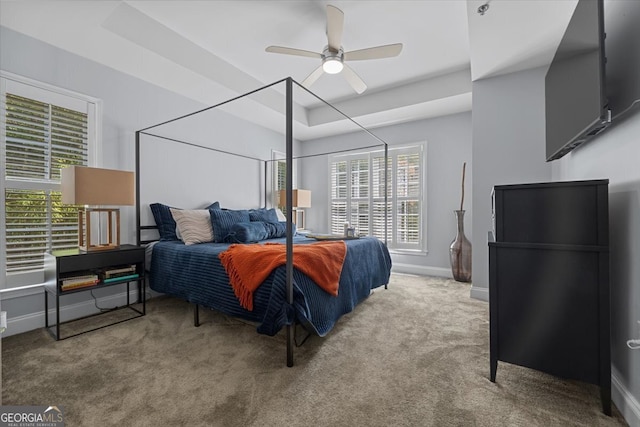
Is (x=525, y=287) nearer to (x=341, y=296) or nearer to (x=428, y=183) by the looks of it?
(x=341, y=296)

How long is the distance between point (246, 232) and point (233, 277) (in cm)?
114

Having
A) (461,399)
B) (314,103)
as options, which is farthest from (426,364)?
(314,103)

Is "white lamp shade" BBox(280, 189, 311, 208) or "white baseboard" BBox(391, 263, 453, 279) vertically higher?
"white lamp shade" BBox(280, 189, 311, 208)

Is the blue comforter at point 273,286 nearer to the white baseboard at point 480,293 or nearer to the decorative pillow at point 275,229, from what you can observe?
the white baseboard at point 480,293

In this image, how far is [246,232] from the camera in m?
3.18

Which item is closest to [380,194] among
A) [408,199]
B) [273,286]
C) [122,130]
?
[408,199]

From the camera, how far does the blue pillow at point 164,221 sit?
10.3ft

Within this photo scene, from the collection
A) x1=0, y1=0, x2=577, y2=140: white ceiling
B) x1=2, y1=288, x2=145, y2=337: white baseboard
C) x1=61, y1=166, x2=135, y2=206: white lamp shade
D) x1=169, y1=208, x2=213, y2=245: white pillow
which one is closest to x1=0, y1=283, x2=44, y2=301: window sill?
x1=2, y1=288, x2=145, y2=337: white baseboard

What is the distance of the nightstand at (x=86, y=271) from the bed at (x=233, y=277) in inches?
9.5

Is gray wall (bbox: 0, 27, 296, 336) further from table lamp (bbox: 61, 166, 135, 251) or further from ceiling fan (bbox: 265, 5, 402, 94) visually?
ceiling fan (bbox: 265, 5, 402, 94)

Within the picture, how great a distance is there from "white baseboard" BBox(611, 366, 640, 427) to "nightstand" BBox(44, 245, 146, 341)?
335 cm

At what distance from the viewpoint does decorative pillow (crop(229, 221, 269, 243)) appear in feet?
10.3

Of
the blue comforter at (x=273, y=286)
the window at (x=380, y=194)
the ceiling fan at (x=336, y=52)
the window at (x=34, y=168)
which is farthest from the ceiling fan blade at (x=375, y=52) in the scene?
the window at (x=34, y=168)

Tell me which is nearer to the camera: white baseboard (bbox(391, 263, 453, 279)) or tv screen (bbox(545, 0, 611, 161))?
tv screen (bbox(545, 0, 611, 161))
